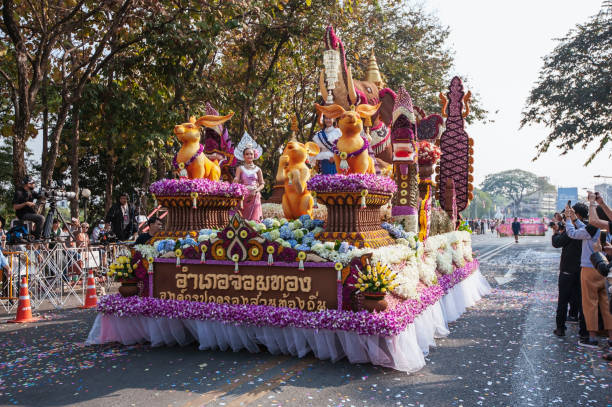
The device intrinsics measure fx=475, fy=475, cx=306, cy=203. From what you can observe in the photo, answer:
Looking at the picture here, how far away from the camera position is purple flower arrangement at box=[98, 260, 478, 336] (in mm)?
5352

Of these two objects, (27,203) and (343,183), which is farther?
(27,203)

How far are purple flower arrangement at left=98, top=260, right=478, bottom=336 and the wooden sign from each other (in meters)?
0.12

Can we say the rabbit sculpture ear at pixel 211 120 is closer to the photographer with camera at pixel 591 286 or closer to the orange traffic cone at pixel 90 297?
the orange traffic cone at pixel 90 297

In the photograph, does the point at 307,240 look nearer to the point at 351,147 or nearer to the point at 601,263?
the point at 351,147

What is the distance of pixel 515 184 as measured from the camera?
418 feet

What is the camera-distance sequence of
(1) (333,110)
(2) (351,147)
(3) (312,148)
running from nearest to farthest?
1. (2) (351,147)
2. (1) (333,110)
3. (3) (312,148)

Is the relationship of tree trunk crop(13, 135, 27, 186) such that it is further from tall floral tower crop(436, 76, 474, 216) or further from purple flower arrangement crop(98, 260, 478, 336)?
tall floral tower crop(436, 76, 474, 216)

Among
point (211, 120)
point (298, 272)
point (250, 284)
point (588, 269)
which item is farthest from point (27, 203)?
point (588, 269)

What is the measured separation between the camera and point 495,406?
4457 mm

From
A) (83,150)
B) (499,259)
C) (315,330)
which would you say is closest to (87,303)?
(315,330)

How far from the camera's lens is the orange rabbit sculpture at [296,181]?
758 cm

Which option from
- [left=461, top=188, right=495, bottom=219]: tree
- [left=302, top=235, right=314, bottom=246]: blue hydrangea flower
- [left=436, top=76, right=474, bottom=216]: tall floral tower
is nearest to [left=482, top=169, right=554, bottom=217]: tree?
[left=461, top=188, right=495, bottom=219]: tree

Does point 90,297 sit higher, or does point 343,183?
point 343,183

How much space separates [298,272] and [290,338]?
0.83m
